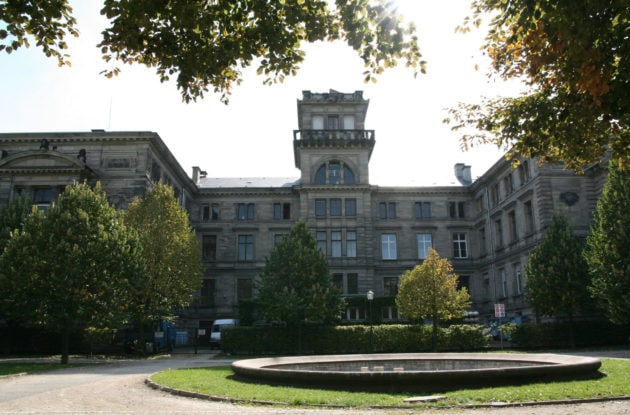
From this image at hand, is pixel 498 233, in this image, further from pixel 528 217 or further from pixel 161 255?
pixel 161 255

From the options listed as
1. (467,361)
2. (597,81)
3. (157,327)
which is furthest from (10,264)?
(597,81)

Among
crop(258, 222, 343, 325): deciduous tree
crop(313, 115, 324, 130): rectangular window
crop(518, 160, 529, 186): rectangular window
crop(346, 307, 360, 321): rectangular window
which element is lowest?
crop(346, 307, 360, 321): rectangular window

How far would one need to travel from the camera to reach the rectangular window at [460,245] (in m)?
56.2

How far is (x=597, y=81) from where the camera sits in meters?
8.67

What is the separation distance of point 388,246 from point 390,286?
4214mm

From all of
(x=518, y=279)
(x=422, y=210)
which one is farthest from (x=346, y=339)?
(x=422, y=210)

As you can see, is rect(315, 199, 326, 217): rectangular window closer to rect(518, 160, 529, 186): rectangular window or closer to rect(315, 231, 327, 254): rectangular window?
rect(315, 231, 327, 254): rectangular window

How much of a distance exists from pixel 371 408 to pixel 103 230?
73.6 ft

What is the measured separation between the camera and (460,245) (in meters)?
56.5

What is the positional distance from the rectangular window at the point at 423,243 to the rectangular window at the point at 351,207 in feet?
26.2

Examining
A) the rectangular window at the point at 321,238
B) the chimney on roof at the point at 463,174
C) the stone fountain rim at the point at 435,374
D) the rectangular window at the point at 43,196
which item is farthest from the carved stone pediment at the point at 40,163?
the chimney on roof at the point at 463,174

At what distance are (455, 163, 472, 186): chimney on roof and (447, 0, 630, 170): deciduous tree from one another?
47.2 meters

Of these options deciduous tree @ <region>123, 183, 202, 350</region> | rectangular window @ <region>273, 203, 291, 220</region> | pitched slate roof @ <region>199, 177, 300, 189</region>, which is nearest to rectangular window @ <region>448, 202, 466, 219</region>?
pitched slate roof @ <region>199, 177, 300, 189</region>

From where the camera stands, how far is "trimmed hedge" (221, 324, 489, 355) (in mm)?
35219
